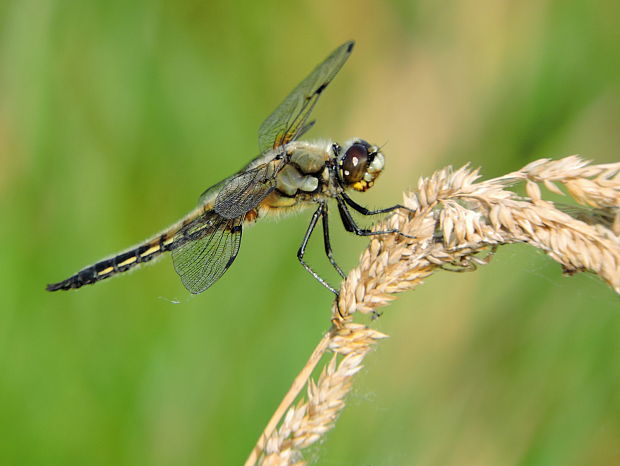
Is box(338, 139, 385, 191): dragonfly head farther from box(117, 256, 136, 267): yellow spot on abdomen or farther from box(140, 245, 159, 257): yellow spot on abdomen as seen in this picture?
box(117, 256, 136, 267): yellow spot on abdomen

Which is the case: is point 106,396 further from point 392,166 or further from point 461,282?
point 392,166

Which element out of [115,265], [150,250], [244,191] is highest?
[244,191]

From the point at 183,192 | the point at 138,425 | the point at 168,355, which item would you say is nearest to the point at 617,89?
the point at 183,192

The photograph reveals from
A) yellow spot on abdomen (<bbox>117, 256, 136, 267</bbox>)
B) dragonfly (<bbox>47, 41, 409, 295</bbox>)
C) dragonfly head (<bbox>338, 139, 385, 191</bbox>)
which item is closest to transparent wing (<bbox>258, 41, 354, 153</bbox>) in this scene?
dragonfly (<bbox>47, 41, 409, 295</bbox>)

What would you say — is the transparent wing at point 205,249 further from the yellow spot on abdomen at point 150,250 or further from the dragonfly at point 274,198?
the yellow spot on abdomen at point 150,250

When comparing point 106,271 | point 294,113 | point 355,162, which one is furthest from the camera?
point 294,113

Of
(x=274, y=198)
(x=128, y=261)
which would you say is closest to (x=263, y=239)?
(x=274, y=198)

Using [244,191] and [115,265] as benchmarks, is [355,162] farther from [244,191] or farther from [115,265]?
[115,265]
